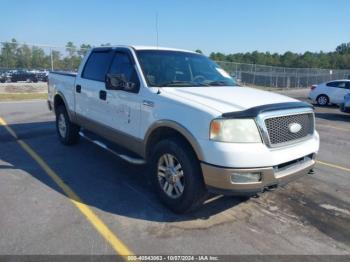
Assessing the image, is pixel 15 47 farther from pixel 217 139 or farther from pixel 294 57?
pixel 294 57

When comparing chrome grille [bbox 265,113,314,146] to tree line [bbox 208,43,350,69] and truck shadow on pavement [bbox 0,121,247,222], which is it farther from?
tree line [bbox 208,43,350,69]

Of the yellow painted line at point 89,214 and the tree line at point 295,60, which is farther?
the tree line at point 295,60

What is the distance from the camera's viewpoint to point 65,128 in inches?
293

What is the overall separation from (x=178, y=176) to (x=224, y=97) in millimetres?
1089

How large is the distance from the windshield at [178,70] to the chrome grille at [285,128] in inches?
53.8

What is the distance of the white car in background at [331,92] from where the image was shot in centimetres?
1866

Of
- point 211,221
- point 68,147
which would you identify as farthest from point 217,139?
point 68,147

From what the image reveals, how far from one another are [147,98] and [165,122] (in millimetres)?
516

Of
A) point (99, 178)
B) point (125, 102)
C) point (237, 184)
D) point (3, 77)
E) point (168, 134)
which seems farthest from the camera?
point (3, 77)

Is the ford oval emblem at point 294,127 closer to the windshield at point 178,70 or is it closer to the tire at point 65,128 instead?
the windshield at point 178,70

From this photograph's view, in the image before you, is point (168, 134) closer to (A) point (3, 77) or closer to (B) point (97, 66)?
(B) point (97, 66)

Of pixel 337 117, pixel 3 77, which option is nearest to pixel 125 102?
pixel 337 117

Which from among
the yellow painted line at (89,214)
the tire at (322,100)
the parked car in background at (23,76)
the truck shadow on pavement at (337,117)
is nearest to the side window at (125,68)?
the yellow painted line at (89,214)

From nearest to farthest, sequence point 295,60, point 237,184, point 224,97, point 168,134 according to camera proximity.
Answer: point 237,184
point 224,97
point 168,134
point 295,60
